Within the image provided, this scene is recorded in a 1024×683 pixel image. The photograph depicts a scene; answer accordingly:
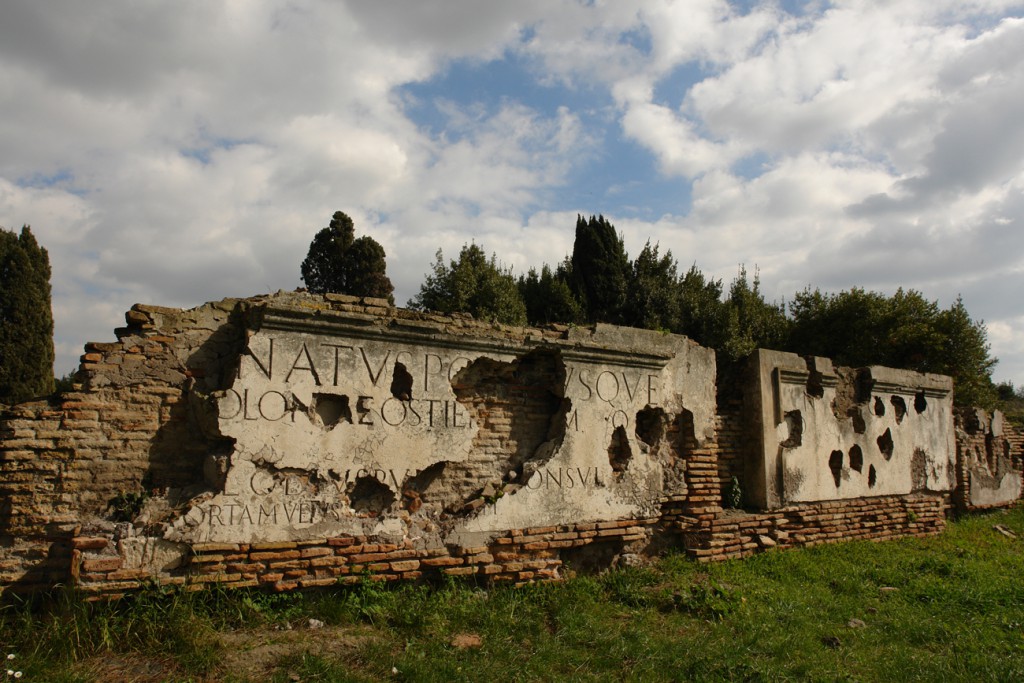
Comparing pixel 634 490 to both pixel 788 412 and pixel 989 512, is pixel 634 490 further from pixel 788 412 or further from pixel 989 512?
pixel 989 512

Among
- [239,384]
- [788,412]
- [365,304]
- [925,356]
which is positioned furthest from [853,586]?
[925,356]

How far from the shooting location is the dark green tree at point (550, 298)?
2230cm

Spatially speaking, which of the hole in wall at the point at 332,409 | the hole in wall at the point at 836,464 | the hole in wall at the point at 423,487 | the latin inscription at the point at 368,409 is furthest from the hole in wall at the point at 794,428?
the hole in wall at the point at 332,409

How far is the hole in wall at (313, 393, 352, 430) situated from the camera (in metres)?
5.55

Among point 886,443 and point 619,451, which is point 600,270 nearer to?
point 886,443

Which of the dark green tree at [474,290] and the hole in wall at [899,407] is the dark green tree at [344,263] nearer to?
the dark green tree at [474,290]

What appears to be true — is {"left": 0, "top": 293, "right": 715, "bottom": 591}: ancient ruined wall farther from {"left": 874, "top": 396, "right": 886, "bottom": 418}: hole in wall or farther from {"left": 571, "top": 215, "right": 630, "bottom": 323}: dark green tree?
{"left": 571, "top": 215, "right": 630, "bottom": 323}: dark green tree

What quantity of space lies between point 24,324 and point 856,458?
17.9m

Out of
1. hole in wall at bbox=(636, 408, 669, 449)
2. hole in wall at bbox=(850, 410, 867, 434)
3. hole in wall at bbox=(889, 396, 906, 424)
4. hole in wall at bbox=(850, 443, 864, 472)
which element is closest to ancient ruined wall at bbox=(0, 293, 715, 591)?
hole in wall at bbox=(636, 408, 669, 449)

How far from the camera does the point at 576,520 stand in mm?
6539

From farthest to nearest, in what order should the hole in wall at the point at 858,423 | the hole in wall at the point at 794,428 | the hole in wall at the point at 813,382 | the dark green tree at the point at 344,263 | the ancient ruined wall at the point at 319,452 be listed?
the dark green tree at the point at 344,263 < the hole in wall at the point at 858,423 < the hole in wall at the point at 813,382 < the hole in wall at the point at 794,428 < the ancient ruined wall at the point at 319,452

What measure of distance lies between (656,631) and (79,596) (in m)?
4.12

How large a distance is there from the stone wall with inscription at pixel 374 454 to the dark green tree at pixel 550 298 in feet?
45.2

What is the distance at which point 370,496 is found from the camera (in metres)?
5.71
